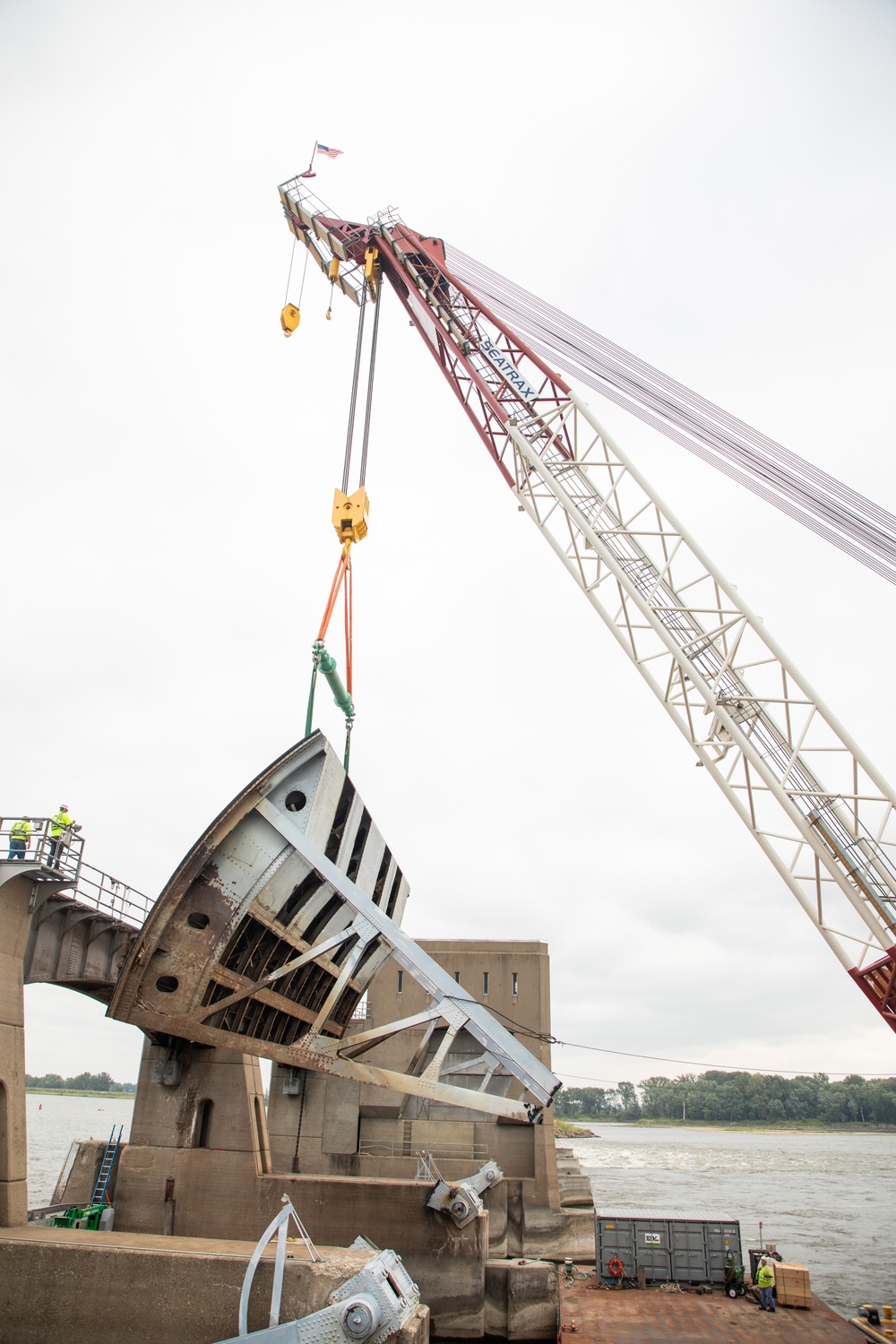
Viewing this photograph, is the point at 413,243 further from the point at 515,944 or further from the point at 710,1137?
the point at 710,1137

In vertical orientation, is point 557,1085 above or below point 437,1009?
below

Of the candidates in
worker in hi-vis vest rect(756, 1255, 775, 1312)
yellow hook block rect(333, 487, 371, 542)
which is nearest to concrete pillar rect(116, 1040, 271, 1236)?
worker in hi-vis vest rect(756, 1255, 775, 1312)

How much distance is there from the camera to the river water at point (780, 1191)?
30641mm

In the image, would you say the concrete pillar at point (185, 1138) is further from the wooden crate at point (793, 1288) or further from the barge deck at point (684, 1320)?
the wooden crate at point (793, 1288)

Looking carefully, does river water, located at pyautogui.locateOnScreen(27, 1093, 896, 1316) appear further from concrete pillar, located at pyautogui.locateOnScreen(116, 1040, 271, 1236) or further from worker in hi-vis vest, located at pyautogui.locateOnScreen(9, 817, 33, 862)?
worker in hi-vis vest, located at pyautogui.locateOnScreen(9, 817, 33, 862)

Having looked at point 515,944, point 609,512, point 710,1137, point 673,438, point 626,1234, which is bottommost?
point 710,1137

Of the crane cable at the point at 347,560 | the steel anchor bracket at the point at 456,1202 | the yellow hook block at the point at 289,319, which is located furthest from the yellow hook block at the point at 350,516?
the steel anchor bracket at the point at 456,1202

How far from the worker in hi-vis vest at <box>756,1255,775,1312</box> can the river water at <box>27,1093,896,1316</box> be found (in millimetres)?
5857

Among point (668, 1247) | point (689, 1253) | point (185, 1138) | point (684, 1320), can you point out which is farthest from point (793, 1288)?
point (185, 1138)

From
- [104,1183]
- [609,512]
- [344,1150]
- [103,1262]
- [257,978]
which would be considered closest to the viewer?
[103,1262]

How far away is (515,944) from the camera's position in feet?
111

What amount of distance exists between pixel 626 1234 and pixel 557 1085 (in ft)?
25.0

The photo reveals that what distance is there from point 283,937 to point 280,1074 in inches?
550

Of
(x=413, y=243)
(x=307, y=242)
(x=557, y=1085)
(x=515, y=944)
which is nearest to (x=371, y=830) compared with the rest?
(x=557, y=1085)
